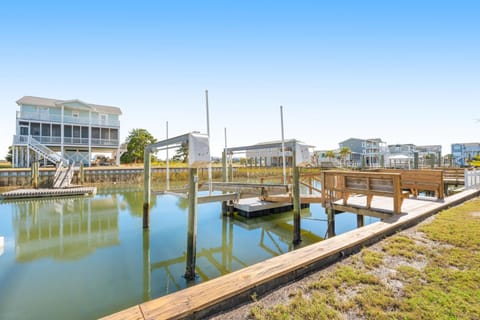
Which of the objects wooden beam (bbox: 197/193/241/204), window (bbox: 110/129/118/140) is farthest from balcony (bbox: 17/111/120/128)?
wooden beam (bbox: 197/193/241/204)

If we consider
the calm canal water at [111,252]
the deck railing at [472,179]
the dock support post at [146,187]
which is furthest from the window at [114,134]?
the deck railing at [472,179]

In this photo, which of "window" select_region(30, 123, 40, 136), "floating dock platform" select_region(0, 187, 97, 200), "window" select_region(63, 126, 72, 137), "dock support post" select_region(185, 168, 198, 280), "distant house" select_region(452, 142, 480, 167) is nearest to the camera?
"dock support post" select_region(185, 168, 198, 280)

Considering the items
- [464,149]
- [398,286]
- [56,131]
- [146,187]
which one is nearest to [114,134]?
[56,131]

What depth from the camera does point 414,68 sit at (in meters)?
10.6

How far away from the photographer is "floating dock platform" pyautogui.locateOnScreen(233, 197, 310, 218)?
364 inches

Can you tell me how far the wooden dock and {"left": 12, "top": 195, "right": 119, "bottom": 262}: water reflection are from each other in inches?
207

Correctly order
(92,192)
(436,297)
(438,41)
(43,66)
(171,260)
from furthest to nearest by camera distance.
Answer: (92,192), (43,66), (438,41), (171,260), (436,297)

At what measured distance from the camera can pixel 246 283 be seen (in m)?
2.36

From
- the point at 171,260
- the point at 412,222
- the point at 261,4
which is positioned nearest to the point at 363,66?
the point at 261,4

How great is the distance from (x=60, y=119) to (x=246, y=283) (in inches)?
1152

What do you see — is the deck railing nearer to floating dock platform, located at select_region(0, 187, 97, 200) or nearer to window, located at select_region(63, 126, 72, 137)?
floating dock platform, located at select_region(0, 187, 97, 200)

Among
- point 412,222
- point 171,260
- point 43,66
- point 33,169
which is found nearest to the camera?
point 412,222

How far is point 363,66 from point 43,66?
15204 millimetres

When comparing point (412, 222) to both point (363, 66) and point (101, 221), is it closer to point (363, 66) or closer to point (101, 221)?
point (363, 66)
